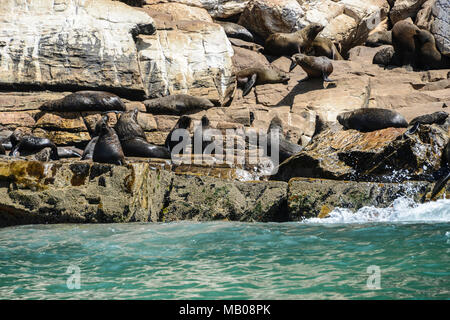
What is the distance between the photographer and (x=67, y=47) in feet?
40.8

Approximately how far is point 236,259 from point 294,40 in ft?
47.5

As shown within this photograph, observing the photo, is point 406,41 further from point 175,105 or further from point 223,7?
point 175,105

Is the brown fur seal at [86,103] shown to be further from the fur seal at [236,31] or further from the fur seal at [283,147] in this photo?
the fur seal at [236,31]

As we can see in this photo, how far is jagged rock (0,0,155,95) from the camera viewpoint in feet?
40.2

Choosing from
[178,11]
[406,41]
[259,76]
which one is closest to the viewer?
[259,76]

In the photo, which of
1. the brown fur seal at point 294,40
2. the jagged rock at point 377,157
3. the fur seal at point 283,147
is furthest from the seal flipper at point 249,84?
the jagged rock at point 377,157

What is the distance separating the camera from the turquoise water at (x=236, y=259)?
9.55 ft

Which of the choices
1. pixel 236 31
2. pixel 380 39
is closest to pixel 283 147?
pixel 236 31

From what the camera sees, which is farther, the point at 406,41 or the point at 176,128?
the point at 406,41

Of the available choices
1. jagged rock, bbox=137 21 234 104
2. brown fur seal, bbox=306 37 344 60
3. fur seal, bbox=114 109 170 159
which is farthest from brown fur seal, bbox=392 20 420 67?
fur seal, bbox=114 109 170 159

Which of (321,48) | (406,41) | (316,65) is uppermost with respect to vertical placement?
(406,41)

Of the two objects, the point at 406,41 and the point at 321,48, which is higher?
the point at 406,41

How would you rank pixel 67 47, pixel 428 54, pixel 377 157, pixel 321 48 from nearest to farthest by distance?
pixel 377 157, pixel 67 47, pixel 428 54, pixel 321 48

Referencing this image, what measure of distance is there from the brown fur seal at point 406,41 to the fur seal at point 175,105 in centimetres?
739
